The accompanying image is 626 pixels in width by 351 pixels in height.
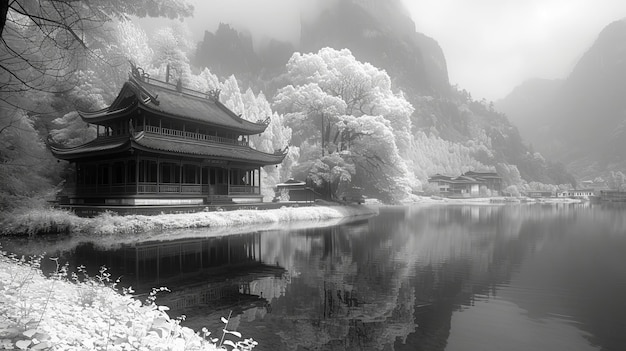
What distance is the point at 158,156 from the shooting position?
109ft

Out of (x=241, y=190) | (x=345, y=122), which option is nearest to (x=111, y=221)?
(x=241, y=190)

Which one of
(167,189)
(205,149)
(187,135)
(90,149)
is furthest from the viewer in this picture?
(187,135)

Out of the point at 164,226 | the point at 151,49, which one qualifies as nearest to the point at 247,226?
the point at 164,226

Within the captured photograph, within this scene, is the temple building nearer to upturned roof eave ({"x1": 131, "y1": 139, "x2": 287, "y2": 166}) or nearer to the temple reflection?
upturned roof eave ({"x1": 131, "y1": 139, "x2": 287, "y2": 166})

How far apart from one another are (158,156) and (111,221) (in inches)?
333

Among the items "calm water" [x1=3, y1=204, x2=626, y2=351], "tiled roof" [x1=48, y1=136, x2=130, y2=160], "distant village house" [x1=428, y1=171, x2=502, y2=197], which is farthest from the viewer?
"distant village house" [x1=428, y1=171, x2=502, y2=197]

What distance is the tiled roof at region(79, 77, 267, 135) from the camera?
1361 inches

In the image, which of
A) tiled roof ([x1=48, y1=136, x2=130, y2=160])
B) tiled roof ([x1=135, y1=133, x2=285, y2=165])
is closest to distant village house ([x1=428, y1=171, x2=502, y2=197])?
tiled roof ([x1=135, y1=133, x2=285, y2=165])

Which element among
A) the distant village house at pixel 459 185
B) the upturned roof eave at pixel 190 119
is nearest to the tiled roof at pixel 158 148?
the upturned roof eave at pixel 190 119

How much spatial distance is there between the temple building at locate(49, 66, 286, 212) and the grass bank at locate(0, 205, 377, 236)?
12.3 ft

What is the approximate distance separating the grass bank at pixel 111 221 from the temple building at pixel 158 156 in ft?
12.3

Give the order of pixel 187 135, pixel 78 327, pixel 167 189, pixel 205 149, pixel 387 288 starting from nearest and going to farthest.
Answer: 1. pixel 78 327
2. pixel 387 288
3. pixel 167 189
4. pixel 205 149
5. pixel 187 135

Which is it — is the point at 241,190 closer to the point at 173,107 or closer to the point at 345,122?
the point at 173,107

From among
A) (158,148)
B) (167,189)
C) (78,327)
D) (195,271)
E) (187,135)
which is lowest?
(195,271)
